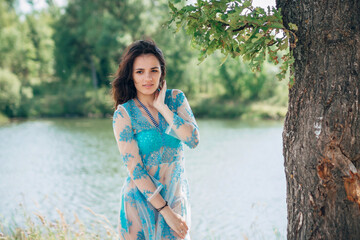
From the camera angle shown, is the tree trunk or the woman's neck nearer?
the tree trunk

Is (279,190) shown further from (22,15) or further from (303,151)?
(22,15)

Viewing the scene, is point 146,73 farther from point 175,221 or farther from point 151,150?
point 175,221

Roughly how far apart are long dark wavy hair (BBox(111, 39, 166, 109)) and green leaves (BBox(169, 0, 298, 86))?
249 mm

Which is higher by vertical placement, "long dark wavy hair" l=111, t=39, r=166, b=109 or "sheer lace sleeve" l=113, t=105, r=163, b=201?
"long dark wavy hair" l=111, t=39, r=166, b=109

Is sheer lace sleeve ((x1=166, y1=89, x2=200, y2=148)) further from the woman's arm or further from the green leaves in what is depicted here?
the green leaves

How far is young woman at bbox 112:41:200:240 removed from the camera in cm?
266

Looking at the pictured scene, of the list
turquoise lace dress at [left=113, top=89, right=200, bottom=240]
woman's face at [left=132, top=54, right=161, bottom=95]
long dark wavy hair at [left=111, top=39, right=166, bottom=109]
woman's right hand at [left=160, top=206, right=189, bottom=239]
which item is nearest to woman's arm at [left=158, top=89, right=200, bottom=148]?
turquoise lace dress at [left=113, top=89, right=200, bottom=240]

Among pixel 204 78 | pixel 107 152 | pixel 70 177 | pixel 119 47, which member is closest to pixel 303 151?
pixel 70 177

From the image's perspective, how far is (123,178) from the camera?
13.6 m

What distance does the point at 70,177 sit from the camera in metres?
13.8

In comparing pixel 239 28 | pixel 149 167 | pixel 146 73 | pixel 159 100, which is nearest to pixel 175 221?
pixel 149 167

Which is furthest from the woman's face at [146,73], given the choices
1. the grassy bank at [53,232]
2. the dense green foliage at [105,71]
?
the dense green foliage at [105,71]

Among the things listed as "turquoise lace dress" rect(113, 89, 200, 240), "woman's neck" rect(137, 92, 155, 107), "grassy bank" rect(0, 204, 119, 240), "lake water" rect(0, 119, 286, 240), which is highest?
"woman's neck" rect(137, 92, 155, 107)

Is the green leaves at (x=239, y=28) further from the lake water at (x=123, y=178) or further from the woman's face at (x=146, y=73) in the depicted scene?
the lake water at (x=123, y=178)
